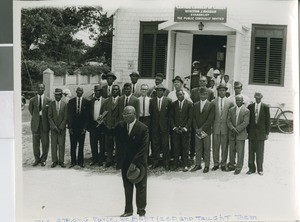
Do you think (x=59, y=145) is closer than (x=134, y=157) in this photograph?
No

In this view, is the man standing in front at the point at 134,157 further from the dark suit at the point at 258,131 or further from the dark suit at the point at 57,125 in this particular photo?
the dark suit at the point at 258,131

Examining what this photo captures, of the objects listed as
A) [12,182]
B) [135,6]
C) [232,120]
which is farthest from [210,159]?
[12,182]

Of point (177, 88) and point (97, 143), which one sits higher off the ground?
point (177, 88)

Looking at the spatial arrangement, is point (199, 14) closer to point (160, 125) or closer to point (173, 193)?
point (160, 125)

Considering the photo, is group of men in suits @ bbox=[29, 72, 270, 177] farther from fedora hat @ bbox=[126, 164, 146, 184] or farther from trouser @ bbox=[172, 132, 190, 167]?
fedora hat @ bbox=[126, 164, 146, 184]

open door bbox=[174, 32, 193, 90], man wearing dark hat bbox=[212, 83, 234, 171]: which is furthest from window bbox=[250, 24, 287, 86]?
open door bbox=[174, 32, 193, 90]

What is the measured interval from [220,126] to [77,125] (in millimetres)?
1358

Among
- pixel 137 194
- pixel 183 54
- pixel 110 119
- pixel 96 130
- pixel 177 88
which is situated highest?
pixel 183 54

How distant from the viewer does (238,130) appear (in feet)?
13.0

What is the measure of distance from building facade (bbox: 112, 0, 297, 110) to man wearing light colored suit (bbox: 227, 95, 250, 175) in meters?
0.17

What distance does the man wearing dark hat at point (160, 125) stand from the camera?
3.94 metres

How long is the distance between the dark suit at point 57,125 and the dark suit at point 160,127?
825mm

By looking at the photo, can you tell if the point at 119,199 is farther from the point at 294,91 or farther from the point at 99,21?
the point at 294,91

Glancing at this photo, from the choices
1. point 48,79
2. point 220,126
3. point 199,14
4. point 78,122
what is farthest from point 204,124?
point 48,79
